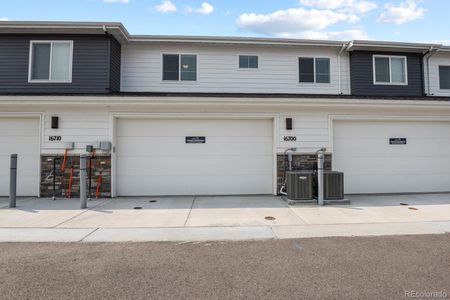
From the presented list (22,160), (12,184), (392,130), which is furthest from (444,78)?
(22,160)

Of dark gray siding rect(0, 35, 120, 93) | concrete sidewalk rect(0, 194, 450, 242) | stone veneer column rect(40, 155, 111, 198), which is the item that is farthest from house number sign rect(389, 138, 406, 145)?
dark gray siding rect(0, 35, 120, 93)

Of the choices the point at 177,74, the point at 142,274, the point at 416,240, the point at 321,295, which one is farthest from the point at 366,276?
A: the point at 177,74

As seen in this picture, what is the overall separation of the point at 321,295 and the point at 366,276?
831mm

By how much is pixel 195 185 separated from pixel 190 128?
1.86m

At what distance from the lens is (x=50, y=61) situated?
384 inches

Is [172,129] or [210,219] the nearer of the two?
[210,219]

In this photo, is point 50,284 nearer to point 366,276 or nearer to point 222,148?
point 366,276

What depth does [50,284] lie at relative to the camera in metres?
3.16

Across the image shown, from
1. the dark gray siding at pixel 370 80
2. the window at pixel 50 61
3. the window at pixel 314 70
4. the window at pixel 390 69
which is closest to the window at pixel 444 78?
the dark gray siding at pixel 370 80

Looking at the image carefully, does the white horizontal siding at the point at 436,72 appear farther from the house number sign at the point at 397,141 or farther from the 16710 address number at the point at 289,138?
the 16710 address number at the point at 289,138

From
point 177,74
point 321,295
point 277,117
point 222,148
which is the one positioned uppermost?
point 177,74

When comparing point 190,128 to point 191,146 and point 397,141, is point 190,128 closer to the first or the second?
point 191,146

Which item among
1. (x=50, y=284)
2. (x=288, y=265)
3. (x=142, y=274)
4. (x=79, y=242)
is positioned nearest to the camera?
(x=50, y=284)

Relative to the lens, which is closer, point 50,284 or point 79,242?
point 50,284
